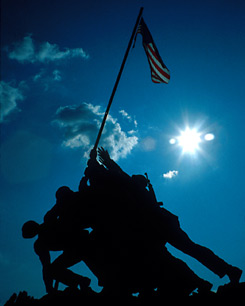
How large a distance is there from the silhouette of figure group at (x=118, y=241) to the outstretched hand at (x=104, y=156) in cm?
55

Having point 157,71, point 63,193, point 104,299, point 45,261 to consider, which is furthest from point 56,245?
point 157,71

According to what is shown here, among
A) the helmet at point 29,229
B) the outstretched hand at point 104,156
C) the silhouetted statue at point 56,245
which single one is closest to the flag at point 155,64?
the outstretched hand at point 104,156

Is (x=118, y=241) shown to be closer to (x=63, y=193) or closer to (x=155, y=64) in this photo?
(x=63, y=193)

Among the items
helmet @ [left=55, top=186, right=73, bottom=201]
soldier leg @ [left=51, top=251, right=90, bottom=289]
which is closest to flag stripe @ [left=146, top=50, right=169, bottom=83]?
helmet @ [left=55, top=186, right=73, bottom=201]

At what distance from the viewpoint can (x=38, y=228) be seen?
4391mm

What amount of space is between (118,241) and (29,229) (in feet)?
6.27

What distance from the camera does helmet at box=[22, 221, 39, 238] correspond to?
4.24 m

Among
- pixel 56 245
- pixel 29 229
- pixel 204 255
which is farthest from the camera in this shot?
pixel 56 245

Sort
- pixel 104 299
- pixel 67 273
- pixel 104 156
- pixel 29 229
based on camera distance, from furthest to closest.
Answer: pixel 104 156 → pixel 29 229 → pixel 67 273 → pixel 104 299

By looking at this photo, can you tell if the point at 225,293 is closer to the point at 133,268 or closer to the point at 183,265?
the point at 183,265

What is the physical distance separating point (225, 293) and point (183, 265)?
1410 millimetres

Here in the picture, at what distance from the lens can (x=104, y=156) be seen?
18.9 feet

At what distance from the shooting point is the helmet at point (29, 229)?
13.9 feet

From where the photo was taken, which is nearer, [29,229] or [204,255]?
[204,255]
